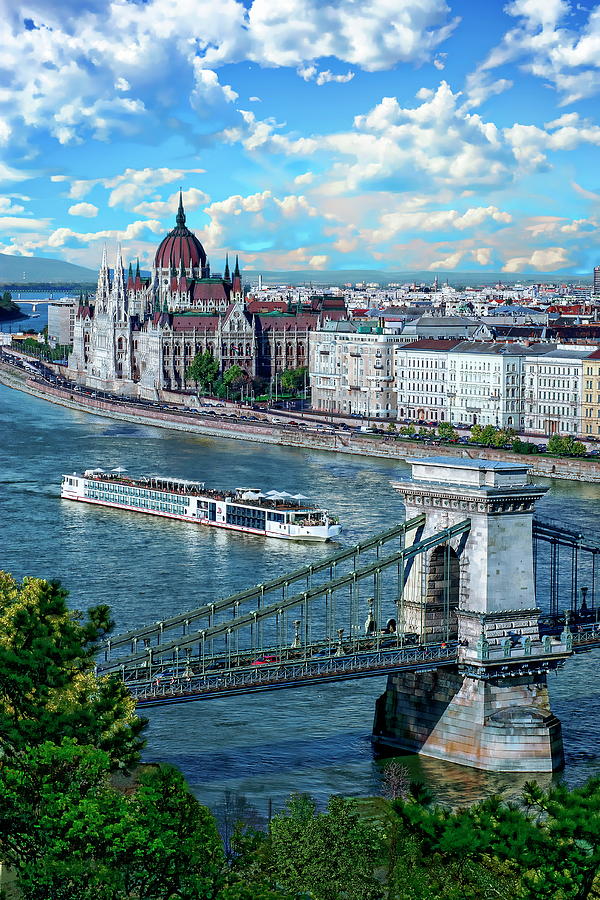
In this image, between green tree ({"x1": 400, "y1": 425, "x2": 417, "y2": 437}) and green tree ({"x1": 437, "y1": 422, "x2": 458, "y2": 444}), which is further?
green tree ({"x1": 400, "y1": 425, "x2": 417, "y2": 437})

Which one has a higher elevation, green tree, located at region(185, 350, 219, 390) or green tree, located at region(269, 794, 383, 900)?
green tree, located at region(185, 350, 219, 390)

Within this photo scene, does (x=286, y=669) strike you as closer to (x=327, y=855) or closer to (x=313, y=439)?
(x=327, y=855)

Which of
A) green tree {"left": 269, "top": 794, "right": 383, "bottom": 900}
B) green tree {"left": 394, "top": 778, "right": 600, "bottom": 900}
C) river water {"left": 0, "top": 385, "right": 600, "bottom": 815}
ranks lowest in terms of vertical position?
river water {"left": 0, "top": 385, "right": 600, "bottom": 815}

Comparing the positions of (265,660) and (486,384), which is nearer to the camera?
(265,660)

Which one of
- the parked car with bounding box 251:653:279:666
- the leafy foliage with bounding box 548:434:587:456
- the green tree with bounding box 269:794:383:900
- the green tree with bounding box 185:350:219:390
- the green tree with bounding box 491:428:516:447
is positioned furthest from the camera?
the green tree with bounding box 185:350:219:390

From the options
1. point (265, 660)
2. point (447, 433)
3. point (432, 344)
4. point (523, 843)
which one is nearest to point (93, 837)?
point (523, 843)

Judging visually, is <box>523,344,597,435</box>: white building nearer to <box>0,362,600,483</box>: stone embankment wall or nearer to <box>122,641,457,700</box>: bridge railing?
<box>0,362,600,483</box>: stone embankment wall

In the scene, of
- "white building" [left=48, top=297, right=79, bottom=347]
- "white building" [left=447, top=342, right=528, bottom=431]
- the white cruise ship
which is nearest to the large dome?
"white building" [left=48, top=297, right=79, bottom=347]
